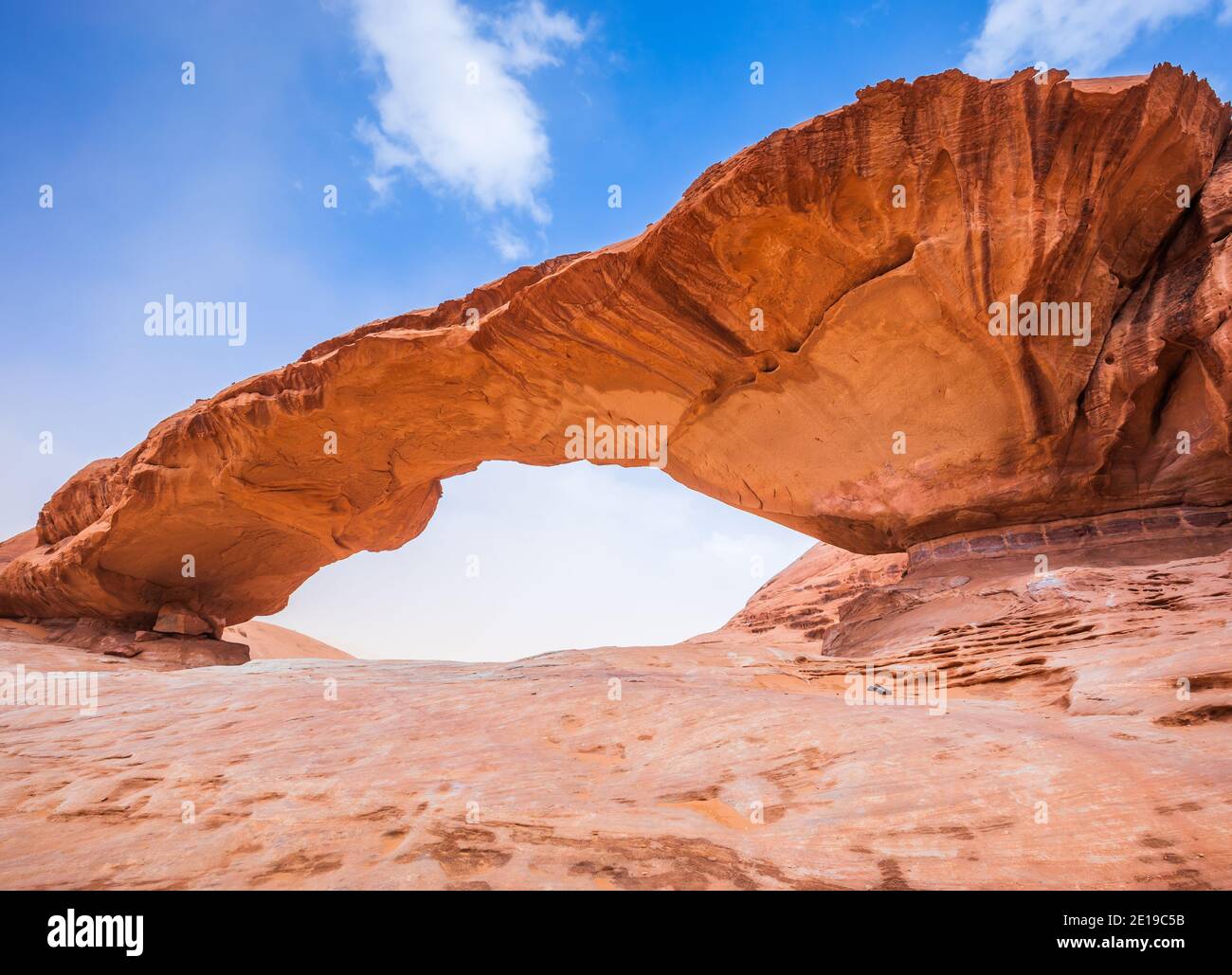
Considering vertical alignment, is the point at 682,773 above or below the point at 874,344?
below

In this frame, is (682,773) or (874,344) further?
(874,344)

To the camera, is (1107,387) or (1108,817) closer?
(1108,817)

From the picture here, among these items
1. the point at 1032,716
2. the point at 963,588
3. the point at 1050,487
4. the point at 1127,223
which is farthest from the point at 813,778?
the point at 1127,223

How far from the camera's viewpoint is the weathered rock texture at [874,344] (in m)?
9.19

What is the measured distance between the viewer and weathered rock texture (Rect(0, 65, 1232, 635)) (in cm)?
919

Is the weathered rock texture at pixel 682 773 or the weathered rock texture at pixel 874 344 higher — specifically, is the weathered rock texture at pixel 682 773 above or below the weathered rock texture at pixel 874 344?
below

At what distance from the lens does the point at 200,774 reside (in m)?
4.20

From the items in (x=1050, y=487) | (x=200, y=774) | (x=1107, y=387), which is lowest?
(x=200, y=774)

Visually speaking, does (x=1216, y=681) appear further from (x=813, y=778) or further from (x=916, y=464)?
(x=916, y=464)

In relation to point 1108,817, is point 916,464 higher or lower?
higher

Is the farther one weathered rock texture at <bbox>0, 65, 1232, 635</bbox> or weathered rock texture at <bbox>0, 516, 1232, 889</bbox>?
weathered rock texture at <bbox>0, 65, 1232, 635</bbox>

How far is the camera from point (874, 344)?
1086cm

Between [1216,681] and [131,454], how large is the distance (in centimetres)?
2057
